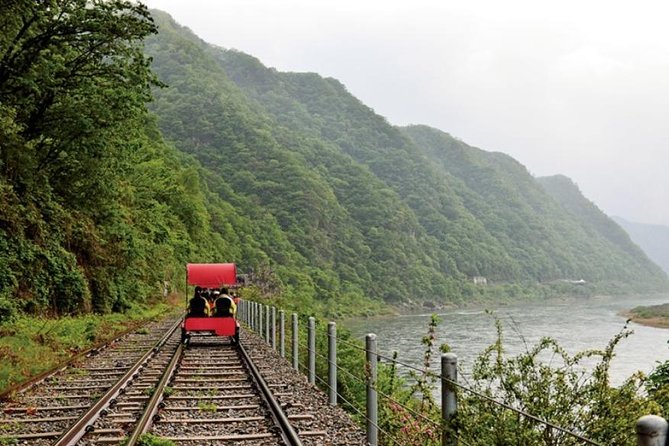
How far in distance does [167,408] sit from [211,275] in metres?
12.2

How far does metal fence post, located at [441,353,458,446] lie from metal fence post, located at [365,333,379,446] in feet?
7.18

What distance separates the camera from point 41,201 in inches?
868

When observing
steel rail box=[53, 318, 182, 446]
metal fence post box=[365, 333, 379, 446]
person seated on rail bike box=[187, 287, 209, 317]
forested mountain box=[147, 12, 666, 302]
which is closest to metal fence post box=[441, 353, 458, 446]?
metal fence post box=[365, 333, 379, 446]

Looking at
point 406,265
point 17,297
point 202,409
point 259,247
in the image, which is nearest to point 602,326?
point 259,247

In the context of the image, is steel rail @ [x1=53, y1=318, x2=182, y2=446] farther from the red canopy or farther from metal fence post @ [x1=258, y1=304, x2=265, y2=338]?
metal fence post @ [x1=258, y1=304, x2=265, y2=338]

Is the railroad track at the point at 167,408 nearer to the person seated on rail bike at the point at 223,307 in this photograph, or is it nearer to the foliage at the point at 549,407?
the foliage at the point at 549,407

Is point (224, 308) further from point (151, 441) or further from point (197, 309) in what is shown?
point (151, 441)

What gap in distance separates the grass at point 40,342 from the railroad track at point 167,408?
0.77m

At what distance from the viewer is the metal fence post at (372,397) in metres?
7.43

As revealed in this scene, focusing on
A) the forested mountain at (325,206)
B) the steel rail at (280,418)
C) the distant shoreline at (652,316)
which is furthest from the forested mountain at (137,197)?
the distant shoreline at (652,316)

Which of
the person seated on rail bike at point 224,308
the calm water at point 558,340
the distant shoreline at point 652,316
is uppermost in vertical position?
the person seated on rail bike at point 224,308

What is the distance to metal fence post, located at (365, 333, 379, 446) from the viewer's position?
7.43 metres

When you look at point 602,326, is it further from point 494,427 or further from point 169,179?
point 494,427

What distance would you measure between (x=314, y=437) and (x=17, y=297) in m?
15.3
